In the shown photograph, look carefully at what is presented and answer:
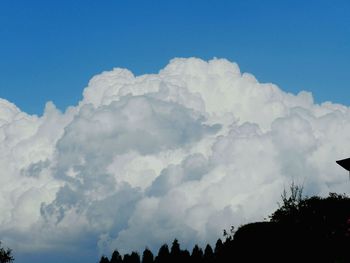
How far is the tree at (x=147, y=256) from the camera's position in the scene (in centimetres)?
10786

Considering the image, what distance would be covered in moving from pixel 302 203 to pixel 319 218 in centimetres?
349

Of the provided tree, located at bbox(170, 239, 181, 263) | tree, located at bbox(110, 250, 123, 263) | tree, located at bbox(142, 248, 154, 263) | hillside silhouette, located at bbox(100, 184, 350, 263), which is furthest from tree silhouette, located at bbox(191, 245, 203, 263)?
hillside silhouette, located at bbox(100, 184, 350, 263)

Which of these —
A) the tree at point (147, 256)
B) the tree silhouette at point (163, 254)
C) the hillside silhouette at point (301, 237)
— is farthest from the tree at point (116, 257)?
the hillside silhouette at point (301, 237)

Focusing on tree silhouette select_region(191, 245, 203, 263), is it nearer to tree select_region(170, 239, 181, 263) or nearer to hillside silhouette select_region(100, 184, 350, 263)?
tree select_region(170, 239, 181, 263)

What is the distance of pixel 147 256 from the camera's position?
108562mm

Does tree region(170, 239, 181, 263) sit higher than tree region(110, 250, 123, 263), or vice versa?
tree region(110, 250, 123, 263)

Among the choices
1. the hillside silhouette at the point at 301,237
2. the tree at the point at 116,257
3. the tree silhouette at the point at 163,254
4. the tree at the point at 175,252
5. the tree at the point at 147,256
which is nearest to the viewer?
the hillside silhouette at the point at 301,237

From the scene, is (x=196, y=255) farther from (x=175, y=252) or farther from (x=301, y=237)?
(x=301, y=237)

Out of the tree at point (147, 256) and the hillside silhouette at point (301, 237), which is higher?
the tree at point (147, 256)

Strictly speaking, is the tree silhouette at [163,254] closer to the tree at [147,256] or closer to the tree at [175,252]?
the tree at [175,252]

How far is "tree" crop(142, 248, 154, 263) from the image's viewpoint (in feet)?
354

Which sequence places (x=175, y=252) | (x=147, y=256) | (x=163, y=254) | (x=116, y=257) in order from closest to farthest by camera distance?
(x=175, y=252) → (x=163, y=254) → (x=147, y=256) → (x=116, y=257)

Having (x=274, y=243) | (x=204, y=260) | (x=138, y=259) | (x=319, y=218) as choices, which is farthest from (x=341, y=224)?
(x=138, y=259)

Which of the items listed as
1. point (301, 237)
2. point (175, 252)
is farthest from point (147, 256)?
point (301, 237)
